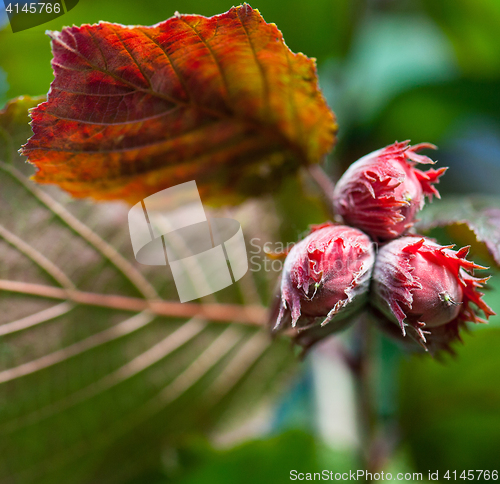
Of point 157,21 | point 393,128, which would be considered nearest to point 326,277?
point 157,21

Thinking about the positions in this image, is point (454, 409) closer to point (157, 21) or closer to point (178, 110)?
point (178, 110)

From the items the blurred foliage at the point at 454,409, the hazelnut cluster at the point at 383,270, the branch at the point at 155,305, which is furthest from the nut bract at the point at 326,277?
the blurred foliage at the point at 454,409

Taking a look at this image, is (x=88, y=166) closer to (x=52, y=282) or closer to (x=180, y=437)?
(x=52, y=282)

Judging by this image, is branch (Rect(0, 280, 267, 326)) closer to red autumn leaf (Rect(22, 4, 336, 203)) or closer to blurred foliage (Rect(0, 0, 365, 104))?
red autumn leaf (Rect(22, 4, 336, 203))

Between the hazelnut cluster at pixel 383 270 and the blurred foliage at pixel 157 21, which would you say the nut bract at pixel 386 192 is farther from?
the blurred foliage at pixel 157 21

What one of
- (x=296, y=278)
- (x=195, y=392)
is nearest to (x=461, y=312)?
(x=296, y=278)

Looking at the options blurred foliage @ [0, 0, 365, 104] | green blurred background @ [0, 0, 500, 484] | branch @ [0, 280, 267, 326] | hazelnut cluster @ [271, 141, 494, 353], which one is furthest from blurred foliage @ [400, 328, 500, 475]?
blurred foliage @ [0, 0, 365, 104]

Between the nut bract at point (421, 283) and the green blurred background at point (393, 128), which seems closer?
the nut bract at point (421, 283)
